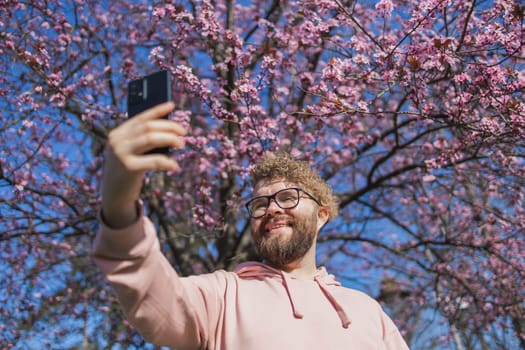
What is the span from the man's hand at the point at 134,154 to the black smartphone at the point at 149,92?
142 millimetres

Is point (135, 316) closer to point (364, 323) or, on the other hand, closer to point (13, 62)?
point (364, 323)

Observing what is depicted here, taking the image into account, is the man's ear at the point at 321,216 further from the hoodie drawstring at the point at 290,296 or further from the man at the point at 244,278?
the hoodie drawstring at the point at 290,296

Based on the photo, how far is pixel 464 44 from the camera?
4.02m

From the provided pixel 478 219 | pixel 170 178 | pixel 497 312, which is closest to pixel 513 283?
pixel 497 312

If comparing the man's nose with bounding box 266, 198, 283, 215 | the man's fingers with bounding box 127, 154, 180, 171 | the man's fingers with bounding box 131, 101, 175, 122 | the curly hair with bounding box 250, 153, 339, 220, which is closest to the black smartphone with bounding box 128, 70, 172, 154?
the man's fingers with bounding box 131, 101, 175, 122

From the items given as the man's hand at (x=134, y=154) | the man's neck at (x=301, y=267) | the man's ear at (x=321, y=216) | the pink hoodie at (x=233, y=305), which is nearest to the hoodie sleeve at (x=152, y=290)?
the pink hoodie at (x=233, y=305)

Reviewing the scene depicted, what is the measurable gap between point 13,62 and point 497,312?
5.91 meters

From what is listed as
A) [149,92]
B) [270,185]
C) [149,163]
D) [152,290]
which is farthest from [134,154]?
[270,185]

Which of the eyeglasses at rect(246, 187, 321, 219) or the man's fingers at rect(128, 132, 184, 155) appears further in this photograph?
the eyeglasses at rect(246, 187, 321, 219)

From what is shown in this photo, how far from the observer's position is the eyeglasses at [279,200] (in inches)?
99.2

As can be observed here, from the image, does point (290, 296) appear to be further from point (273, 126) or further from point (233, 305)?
point (273, 126)

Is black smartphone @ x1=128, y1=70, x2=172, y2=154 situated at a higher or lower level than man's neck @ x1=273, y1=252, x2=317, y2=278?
higher

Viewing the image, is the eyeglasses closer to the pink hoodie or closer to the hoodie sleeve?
the pink hoodie

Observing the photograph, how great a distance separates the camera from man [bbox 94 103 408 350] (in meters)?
1.43
